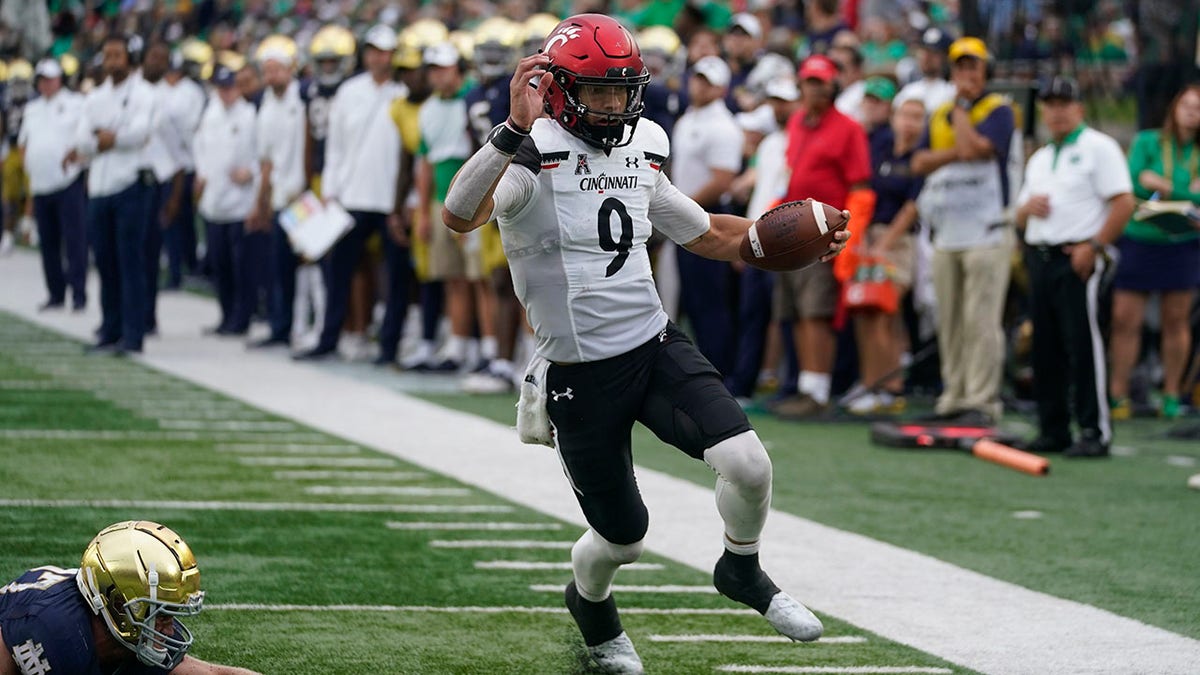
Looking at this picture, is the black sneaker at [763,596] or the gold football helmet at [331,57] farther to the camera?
the gold football helmet at [331,57]

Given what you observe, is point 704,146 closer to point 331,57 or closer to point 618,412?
point 331,57

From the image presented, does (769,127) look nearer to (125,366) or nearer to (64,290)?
(125,366)

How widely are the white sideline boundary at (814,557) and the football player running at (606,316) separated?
1.06 m

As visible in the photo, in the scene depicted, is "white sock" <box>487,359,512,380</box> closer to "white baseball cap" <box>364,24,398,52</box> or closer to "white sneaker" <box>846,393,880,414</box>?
"white sneaker" <box>846,393,880,414</box>

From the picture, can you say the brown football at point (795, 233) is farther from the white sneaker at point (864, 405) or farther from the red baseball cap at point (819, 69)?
the white sneaker at point (864, 405)

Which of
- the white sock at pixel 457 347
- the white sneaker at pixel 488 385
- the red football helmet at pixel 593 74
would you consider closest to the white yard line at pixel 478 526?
the red football helmet at pixel 593 74

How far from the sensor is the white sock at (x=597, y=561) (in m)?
5.66

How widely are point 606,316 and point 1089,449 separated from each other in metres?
5.65

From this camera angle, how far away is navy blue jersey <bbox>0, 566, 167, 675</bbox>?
4.44m

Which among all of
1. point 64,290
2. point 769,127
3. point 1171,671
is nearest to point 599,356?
point 1171,671

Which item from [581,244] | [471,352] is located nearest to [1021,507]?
[581,244]

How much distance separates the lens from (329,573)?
22.7 feet

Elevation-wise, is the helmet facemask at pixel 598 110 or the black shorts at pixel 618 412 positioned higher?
the helmet facemask at pixel 598 110

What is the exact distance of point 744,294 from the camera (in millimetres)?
12680
